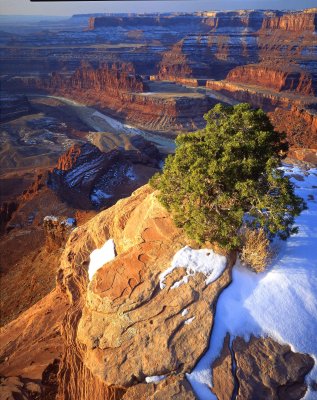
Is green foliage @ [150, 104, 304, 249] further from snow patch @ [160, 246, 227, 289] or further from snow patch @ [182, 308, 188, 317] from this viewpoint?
snow patch @ [182, 308, 188, 317]

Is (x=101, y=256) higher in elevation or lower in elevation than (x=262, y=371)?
lower

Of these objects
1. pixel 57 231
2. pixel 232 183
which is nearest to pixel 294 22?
pixel 57 231

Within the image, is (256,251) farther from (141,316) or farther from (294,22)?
(294,22)

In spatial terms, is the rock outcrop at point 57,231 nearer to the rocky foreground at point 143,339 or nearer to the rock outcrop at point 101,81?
the rocky foreground at point 143,339

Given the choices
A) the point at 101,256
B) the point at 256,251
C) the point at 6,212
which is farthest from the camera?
the point at 6,212

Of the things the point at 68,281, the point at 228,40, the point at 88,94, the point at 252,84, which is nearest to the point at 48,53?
the point at 88,94

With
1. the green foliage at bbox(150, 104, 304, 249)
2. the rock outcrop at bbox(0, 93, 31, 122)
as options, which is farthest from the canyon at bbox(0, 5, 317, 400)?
the rock outcrop at bbox(0, 93, 31, 122)

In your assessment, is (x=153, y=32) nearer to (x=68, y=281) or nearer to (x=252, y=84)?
(x=252, y=84)
